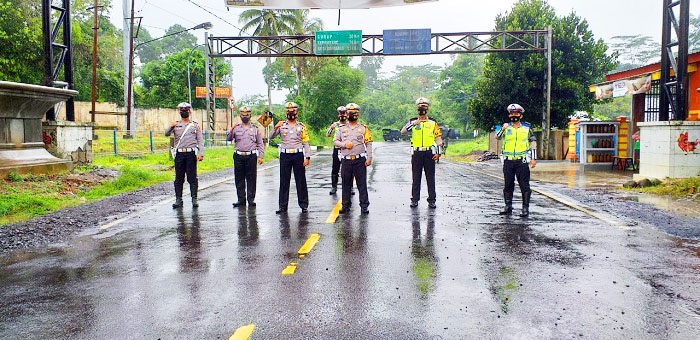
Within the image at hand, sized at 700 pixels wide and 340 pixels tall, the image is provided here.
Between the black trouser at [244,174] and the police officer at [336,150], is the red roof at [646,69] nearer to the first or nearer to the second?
the police officer at [336,150]

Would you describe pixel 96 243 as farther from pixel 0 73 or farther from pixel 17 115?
pixel 0 73

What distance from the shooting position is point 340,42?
2975 centimetres

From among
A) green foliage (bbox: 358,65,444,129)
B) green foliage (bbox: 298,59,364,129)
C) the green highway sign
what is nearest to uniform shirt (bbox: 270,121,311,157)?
the green highway sign

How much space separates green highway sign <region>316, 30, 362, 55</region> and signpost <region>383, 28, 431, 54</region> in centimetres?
136

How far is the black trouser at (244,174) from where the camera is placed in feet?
37.3

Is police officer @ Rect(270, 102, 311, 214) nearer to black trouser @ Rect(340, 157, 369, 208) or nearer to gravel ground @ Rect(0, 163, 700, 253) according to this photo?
black trouser @ Rect(340, 157, 369, 208)

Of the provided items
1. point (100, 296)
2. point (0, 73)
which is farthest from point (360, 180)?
point (0, 73)

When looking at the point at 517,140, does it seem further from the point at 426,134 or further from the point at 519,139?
the point at 426,134

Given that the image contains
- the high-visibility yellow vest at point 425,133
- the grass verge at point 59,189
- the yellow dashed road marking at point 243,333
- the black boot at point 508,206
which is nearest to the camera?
the yellow dashed road marking at point 243,333

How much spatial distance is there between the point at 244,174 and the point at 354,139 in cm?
229

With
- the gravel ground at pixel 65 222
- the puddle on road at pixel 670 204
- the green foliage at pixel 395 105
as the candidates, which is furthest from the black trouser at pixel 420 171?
the green foliage at pixel 395 105

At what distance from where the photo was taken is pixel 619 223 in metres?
9.06

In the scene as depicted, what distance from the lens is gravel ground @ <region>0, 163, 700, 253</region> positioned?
8266mm

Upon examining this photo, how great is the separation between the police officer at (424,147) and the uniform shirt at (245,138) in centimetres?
271
